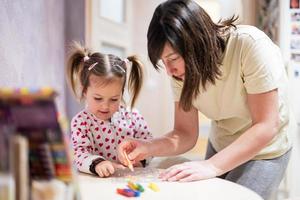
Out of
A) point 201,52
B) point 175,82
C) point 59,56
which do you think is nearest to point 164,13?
point 201,52

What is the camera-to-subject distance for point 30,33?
1.38m

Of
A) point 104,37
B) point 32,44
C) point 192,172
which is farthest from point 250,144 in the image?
point 104,37

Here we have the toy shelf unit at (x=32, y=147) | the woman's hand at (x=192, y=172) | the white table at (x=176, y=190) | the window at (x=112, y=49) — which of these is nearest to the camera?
the toy shelf unit at (x=32, y=147)

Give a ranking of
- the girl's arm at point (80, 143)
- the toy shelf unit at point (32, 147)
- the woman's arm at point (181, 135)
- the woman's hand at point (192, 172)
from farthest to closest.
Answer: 1. the woman's arm at point (181, 135)
2. the girl's arm at point (80, 143)
3. the woman's hand at point (192, 172)
4. the toy shelf unit at point (32, 147)

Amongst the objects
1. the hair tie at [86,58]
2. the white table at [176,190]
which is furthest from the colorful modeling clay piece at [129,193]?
the hair tie at [86,58]

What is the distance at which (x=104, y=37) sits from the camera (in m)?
2.12

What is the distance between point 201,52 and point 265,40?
0.60ft

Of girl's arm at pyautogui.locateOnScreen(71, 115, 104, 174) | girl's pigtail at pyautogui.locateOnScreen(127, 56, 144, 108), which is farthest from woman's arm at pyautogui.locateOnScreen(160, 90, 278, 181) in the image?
girl's pigtail at pyautogui.locateOnScreen(127, 56, 144, 108)

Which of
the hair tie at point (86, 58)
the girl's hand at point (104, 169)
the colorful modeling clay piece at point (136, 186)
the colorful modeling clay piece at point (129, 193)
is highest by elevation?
the hair tie at point (86, 58)

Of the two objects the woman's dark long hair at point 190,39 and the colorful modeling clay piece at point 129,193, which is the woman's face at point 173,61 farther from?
the colorful modeling clay piece at point 129,193

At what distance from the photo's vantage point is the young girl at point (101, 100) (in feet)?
3.85

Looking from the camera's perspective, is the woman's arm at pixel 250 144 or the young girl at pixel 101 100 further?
the young girl at pixel 101 100

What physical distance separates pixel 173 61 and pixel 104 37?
1.14 metres

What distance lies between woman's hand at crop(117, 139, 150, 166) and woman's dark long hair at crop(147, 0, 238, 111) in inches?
7.9
